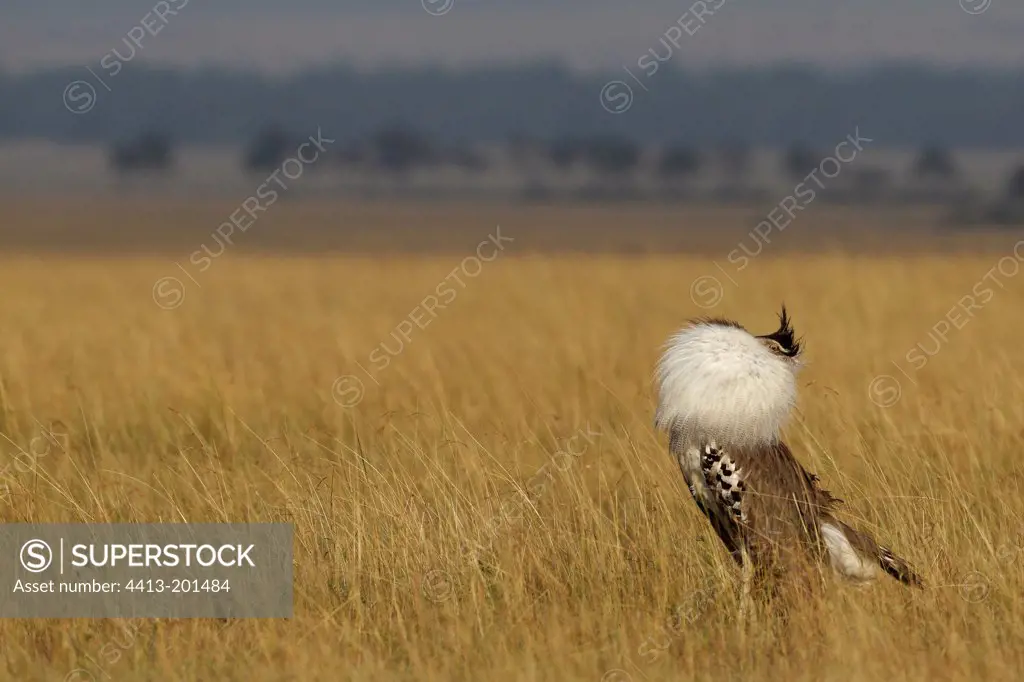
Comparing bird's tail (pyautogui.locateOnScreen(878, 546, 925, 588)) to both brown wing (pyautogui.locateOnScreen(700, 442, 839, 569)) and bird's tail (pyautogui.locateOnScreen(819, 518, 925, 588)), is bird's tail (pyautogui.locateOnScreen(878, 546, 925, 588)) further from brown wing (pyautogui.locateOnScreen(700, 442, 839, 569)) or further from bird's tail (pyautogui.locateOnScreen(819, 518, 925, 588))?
brown wing (pyautogui.locateOnScreen(700, 442, 839, 569))

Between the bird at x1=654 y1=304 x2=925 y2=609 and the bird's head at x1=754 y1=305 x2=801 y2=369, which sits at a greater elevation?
the bird's head at x1=754 y1=305 x2=801 y2=369

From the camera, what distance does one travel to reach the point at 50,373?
54.0 feet

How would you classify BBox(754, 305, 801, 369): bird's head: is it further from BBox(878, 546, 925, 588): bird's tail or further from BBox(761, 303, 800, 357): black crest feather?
BBox(878, 546, 925, 588): bird's tail

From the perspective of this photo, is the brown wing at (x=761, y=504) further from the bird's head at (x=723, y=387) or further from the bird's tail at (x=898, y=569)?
the bird's tail at (x=898, y=569)

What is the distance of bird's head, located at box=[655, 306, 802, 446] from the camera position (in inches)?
253

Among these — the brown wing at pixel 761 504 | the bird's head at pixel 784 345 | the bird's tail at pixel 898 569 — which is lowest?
the bird's tail at pixel 898 569

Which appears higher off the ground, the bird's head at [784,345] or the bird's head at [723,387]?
the bird's head at [784,345]

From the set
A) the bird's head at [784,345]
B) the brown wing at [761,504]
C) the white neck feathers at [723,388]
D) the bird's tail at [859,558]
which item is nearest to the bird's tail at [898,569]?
the bird's tail at [859,558]

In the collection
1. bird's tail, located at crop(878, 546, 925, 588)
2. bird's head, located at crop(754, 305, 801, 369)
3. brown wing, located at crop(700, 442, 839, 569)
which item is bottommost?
bird's tail, located at crop(878, 546, 925, 588)

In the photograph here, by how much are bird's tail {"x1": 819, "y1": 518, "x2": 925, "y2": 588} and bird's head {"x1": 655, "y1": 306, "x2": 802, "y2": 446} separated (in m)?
0.62

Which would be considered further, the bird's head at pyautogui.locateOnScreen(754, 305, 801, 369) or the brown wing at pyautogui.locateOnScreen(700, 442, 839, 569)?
the bird's head at pyautogui.locateOnScreen(754, 305, 801, 369)

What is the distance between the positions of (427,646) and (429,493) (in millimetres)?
2449

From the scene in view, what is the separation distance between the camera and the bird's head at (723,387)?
6.43 meters

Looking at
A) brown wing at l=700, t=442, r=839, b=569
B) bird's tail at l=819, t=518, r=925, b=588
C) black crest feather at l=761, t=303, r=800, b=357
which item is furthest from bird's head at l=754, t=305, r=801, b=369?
bird's tail at l=819, t=518, r=925, b=588
